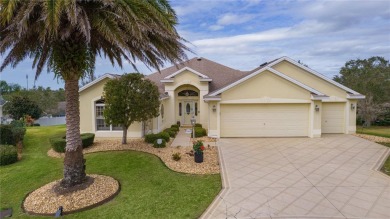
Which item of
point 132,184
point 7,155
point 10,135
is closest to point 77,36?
point 132,184

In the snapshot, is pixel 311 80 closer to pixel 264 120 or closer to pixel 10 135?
pixel 264 120

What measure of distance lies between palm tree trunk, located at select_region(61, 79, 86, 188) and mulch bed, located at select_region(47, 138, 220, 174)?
3931 millimetres

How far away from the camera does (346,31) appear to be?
16.7 metres

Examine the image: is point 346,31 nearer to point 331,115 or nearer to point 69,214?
point 331,115

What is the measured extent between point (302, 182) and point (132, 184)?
Result: 20.8 ft

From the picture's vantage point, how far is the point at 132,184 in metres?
8.88

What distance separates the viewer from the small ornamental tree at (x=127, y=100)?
515 inches

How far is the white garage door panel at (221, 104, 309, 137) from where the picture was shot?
54.2ft

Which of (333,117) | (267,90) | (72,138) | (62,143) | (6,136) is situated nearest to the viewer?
(72,138)

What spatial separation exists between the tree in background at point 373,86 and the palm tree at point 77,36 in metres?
29.3

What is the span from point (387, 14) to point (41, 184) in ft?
60.7

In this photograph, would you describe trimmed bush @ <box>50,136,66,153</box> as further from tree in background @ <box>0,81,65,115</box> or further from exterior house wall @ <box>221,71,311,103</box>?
tree in background @ <box>0,81,65,115</box>

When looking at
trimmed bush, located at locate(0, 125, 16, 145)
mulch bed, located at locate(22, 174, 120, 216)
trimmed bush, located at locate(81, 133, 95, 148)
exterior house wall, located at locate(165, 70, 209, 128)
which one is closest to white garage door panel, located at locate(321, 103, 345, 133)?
exterior house wall, located at locate(165, 70, 209, 128)

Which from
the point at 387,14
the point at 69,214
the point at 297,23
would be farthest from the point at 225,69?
the point at 69,214
